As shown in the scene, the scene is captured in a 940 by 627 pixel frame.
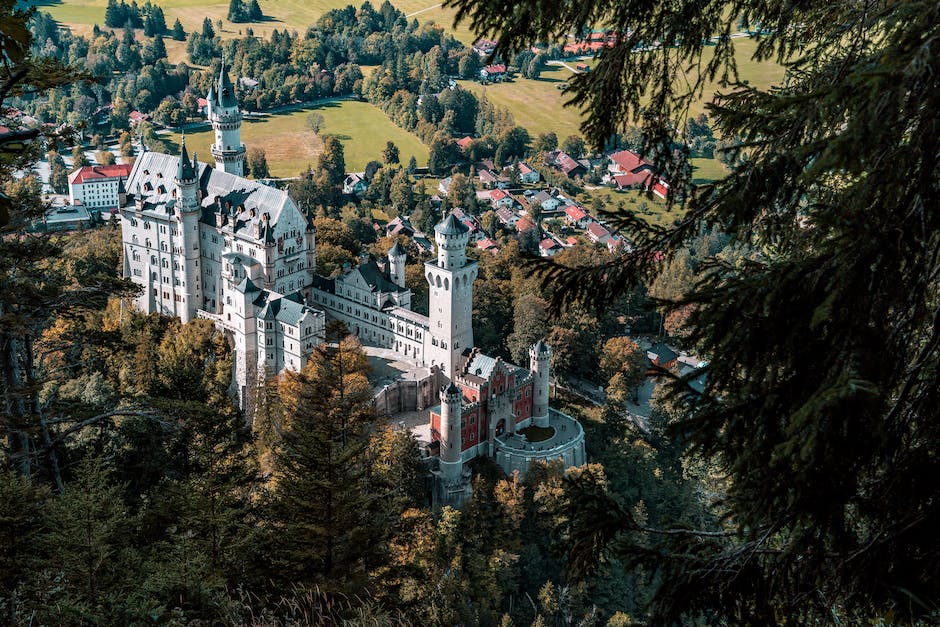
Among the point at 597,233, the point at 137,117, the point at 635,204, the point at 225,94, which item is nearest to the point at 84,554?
the point at 225,94

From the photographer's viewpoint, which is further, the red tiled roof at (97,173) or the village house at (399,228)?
the red tiled roof at (97,173)

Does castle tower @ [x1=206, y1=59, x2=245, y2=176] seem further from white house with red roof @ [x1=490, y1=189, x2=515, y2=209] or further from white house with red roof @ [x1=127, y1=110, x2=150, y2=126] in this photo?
white house with red roof @ [x1=127, y1=110, x2=150, y2=126]

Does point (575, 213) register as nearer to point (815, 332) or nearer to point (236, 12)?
point (236, 12)

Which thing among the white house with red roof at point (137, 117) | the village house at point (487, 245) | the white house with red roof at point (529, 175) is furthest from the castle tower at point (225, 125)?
the white house with red roof at point (137, 117)

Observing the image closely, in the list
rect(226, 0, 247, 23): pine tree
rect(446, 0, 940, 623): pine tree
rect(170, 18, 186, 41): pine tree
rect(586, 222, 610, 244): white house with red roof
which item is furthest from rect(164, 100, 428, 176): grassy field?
rect(446, 0, 940, 623): pine tree

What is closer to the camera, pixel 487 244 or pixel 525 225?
pixel 487 244

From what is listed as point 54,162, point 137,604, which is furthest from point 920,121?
point 54,162

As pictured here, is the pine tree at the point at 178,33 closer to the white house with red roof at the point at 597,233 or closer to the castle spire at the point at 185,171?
the white house with red roof at the point at 597,233
